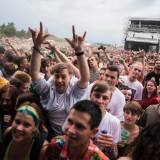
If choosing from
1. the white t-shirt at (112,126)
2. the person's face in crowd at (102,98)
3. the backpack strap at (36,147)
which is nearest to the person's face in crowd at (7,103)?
the backpack strap at (36,147)

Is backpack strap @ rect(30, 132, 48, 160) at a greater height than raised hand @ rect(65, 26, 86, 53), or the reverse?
raised hand @ rect(65, 26, 86, 53)

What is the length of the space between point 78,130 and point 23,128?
546 millimetres

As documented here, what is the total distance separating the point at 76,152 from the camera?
210 centimetres

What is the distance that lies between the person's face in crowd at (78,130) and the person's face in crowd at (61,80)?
0.95 metres

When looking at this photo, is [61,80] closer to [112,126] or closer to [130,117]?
[112,126]

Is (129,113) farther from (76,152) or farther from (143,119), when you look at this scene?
(76,152)

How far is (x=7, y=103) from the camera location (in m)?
3.11

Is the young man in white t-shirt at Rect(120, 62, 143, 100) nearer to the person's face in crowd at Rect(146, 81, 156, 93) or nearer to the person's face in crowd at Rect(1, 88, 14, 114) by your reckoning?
the person's face in crowd at Rect(146, 81, 156, 93)

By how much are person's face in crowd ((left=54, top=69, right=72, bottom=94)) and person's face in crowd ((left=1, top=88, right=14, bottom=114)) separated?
0.58 meters

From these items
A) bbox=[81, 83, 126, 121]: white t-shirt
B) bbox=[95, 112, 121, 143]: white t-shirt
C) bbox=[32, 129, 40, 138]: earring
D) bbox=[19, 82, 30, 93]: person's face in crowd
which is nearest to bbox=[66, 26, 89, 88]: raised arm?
bbox=[95, 112, 121, 143]: white t-shirt

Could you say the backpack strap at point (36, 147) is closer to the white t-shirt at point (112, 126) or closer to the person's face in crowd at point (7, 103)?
the white t-shirt at point (112, 126)

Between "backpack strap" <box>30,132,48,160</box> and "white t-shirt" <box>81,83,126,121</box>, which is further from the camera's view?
"white t-shirt" <box>81,83,126,121</box>

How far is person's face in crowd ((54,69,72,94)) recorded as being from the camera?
10.1 ft

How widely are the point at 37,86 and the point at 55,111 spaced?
14.3 inches
